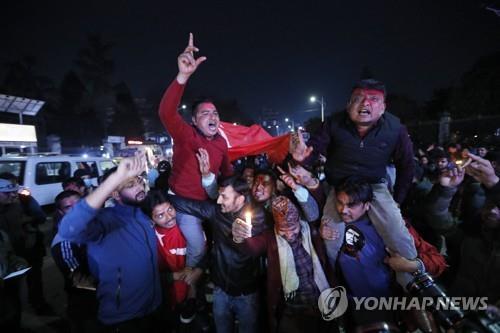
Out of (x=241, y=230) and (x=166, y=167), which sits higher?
(x=166, y=167)

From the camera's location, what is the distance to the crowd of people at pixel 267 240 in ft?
8.52

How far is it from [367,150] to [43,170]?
1007 centimetres

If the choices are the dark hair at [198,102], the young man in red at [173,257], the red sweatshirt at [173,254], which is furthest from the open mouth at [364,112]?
the red sweatshirt at [173,254]

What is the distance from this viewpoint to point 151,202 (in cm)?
308

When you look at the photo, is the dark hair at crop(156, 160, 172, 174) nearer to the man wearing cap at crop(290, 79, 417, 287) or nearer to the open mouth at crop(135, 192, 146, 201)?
the open mouth at crop(135, 192, 146, 201)

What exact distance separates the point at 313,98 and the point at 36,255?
26.3 m

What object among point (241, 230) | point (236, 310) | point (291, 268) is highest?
point (241, 230)

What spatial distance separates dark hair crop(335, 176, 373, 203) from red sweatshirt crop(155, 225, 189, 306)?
185 cm

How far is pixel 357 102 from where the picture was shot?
2.95 metres

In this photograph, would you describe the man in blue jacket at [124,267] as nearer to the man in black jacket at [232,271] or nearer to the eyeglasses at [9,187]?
the man in black jacket at [232,271]

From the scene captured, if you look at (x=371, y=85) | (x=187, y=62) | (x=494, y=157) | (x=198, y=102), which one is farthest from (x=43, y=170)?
(x=494, y=157)

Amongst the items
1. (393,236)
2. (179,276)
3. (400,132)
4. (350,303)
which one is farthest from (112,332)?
(400,132)

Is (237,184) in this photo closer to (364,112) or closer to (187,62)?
(187,62)

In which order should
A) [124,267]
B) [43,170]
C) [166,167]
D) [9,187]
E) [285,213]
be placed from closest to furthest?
[124,267] < [285,213] < [9,187] < [166,167] < [43,170]
